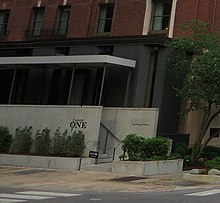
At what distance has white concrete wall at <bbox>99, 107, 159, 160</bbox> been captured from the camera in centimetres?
2328

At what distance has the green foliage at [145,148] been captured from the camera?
20.2m

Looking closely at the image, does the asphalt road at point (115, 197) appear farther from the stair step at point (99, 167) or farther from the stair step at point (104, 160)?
the stair step at point (104, 160)

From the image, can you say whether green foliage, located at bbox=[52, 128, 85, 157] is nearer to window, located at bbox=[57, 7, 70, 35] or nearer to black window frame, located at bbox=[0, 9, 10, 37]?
window, located at bbox=[57, 7, 70, 35]

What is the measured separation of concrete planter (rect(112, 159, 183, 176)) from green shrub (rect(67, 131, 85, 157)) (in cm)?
348

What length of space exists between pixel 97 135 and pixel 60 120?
274 centimetres

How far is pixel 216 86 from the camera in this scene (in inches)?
822

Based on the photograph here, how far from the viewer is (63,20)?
32.3 metres

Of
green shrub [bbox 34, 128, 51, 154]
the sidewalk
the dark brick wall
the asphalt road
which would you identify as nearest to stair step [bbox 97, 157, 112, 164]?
the sidewalk

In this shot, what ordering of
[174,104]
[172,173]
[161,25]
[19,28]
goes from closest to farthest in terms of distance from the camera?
[172,173]
[174,104]
[161,25]
[19,28]

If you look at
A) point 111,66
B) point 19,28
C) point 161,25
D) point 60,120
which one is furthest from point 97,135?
point 19,28

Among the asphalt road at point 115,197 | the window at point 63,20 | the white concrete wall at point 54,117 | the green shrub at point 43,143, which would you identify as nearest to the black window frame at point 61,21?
the window at point 63,20

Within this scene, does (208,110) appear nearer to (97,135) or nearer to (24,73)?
(97,135)

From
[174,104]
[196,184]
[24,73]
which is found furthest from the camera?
[24,73]

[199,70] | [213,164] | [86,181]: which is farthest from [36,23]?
[213,164]
